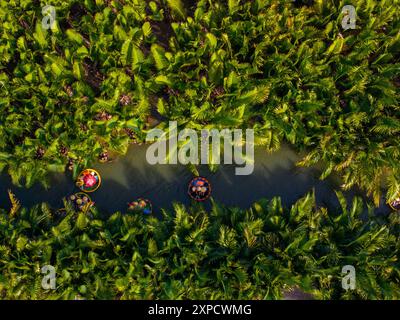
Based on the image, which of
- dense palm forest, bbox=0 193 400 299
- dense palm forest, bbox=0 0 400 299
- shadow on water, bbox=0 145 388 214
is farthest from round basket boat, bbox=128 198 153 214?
dense palm forest, bbox=0 193 400 299

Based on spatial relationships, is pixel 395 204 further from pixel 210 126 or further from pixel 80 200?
pixel 80 200

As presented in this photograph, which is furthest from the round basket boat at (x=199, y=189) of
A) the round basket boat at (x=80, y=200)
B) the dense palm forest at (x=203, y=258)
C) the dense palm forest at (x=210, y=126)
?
the round basket boat at (x=80, y=200)

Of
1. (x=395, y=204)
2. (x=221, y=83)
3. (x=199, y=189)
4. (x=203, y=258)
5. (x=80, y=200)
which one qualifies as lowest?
(x=203, y=258)

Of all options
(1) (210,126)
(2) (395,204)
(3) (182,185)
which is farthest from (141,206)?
(2) (395,204)

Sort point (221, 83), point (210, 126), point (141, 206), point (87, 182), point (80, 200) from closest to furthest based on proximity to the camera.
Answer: point (210, 126) → point (221, 83) → point (141, 206) → point (80, 200) → point (87, 182)

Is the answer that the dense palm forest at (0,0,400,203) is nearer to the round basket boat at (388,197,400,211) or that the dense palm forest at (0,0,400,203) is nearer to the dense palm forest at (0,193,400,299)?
the round basket boat at (388,197,400,211)

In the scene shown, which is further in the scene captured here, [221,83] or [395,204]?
[395,204]

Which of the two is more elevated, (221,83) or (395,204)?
(221,83)
